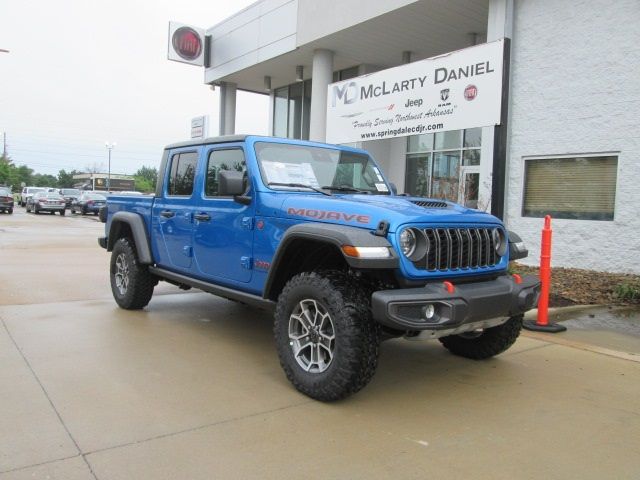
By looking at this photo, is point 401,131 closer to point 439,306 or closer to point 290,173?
point 290,173

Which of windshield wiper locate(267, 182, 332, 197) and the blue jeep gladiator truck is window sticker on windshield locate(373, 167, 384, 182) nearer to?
the blue jeep gladiator truck

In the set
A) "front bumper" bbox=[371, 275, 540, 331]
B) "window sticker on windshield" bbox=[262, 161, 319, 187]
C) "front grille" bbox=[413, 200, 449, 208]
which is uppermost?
"window sticker on windshield" bbox=[262, 161, 319, 187]

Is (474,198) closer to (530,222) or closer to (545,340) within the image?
(530,222)

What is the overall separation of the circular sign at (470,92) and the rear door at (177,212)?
Answer: 573 cm

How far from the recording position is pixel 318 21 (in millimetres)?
15836

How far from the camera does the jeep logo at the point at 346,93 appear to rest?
12.4 meters

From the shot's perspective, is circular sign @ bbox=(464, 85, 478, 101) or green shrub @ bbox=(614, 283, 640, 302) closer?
green shrub @ bbox=(614, 283, 640, 302)

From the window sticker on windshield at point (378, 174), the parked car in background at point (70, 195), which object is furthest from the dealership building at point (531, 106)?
the parked car in background at point (70, 195)

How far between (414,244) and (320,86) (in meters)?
13.9

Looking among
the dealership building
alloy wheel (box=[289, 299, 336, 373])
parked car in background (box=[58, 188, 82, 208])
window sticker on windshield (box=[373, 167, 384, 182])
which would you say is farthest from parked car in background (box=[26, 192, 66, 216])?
alloy wheel (box=[289, 299, 336, 373])

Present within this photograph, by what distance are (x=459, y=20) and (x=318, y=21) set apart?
13.9 ft

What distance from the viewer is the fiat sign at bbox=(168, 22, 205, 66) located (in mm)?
20688

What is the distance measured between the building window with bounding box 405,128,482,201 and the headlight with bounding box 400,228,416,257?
10.0m

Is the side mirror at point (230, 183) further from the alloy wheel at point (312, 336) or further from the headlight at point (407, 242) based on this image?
the headlight at point (407, 242)
